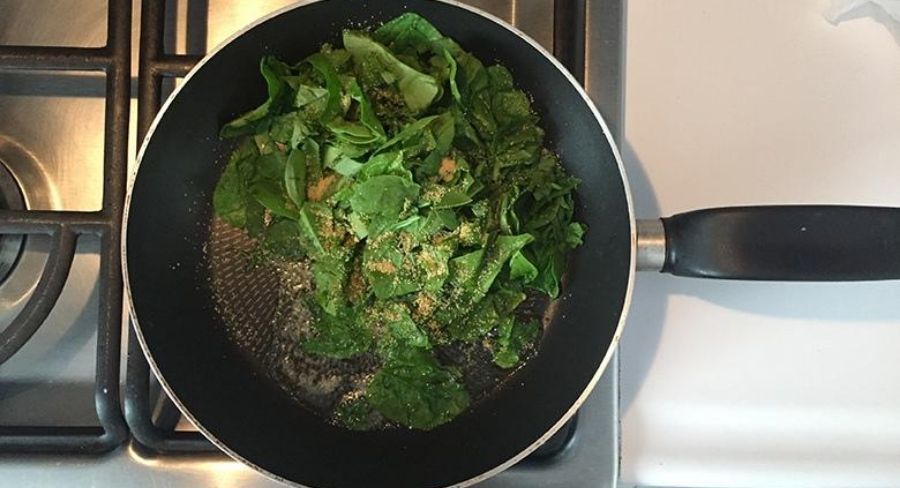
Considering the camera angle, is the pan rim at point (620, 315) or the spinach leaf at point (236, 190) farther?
the spinach leaf at point (236, 190)

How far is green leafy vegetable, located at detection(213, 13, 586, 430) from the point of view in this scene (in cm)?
75

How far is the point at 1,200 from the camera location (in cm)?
73

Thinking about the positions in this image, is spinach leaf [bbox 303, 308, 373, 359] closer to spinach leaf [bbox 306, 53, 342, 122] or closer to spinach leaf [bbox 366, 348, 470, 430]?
spinach leaf [bbox 366, 348, 470, 430]

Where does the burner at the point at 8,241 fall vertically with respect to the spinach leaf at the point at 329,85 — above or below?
below

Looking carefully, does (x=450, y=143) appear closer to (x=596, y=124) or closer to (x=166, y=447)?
(x=596, y=124)

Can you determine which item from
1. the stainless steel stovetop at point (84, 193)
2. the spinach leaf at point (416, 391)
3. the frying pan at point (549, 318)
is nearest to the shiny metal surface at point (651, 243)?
the frying pan at point (549, 318)

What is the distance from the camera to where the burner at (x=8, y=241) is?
0.73 metres

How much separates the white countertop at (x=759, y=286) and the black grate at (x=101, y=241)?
0.42 metres

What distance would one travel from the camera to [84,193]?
2.46 feet

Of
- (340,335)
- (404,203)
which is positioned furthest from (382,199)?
(340,335)

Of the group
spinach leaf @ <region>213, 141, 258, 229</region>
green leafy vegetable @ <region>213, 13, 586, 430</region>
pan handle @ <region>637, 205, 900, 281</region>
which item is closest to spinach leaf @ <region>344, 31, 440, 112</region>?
green leafy vegetable @ <region>213, 13, 586, 430</region>

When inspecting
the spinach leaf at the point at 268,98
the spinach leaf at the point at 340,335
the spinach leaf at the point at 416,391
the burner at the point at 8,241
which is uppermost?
the spinach leaf at the point at 268,98

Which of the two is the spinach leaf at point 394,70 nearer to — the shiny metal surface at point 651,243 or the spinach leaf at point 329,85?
the spinach leaf at point 329,85

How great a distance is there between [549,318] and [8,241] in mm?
473
